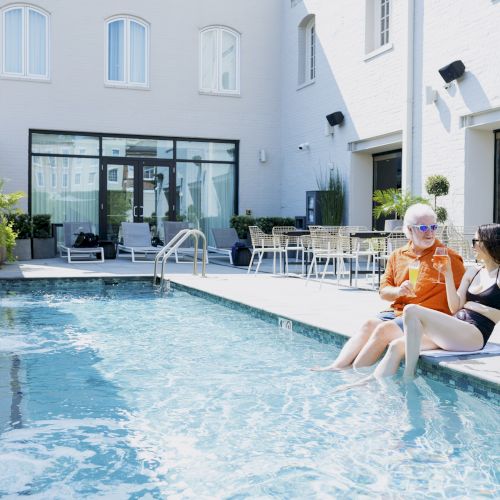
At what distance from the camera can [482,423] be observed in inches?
145

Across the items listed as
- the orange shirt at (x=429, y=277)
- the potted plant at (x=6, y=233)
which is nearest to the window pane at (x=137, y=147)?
the potted plant at (x=6, y=233)

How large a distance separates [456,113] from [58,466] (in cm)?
824

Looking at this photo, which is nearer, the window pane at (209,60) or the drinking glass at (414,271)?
the drinking glass at (414,271)

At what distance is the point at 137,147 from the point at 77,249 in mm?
3305

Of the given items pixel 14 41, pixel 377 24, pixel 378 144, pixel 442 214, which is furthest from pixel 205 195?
pixel 442 214

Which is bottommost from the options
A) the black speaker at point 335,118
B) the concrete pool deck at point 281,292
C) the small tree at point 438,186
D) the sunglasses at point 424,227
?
the concrete pool deck at point 281,292

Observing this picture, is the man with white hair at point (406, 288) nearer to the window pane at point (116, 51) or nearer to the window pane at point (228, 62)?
the window pane at point (116, 51)

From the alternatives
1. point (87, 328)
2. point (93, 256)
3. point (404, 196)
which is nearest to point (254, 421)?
point (87, 328)

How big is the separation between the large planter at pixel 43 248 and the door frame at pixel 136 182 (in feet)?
4.88

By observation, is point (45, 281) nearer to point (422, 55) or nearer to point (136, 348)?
point (136, 348)

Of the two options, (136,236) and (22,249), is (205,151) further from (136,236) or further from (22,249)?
(22,249)

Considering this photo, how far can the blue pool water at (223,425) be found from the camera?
2.98m

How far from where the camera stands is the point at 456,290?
4227mm

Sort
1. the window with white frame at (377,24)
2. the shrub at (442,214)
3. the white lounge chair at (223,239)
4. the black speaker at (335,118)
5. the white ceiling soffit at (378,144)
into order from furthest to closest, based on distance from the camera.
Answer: the white lounge chair at (223,239)
the black speaker at (335,118)
the window with white frame at (377,24)
the white ceiling soffit at (378,144)
the shrub at (442,214)
